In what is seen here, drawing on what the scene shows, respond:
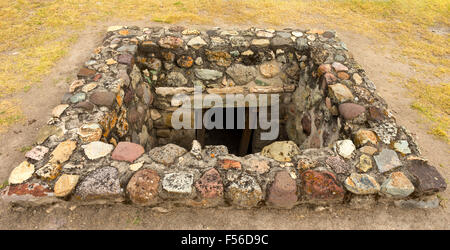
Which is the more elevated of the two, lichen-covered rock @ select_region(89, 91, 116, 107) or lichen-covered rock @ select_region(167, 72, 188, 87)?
lichen-covered rock @ select_region(89, 91, 116, 107)

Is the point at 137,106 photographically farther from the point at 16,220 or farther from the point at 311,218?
the point at 311,218

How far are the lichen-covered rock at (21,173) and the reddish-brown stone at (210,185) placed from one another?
65.6 inches

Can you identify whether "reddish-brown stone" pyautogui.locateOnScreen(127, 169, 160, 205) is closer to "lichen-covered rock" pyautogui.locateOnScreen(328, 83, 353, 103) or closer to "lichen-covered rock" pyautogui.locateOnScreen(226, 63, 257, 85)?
"lichen-covered rock" pyautogui.locateOnScreen(328, 83, 353, 103)

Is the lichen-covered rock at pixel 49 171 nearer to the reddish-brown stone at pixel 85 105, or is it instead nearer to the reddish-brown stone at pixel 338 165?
the reddish-brown stone at pixel 85 105

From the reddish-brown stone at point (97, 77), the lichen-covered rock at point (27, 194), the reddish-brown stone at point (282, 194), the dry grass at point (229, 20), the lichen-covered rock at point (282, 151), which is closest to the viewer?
the lichen-covered rock at point (27, 194)

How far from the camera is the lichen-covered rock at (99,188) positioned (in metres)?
2.45

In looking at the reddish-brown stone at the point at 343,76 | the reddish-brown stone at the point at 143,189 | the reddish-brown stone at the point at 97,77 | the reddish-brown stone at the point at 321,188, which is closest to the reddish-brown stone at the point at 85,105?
the reddish-brown stone at the point at 97,77

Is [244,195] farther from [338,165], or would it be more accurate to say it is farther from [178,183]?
[338,165]

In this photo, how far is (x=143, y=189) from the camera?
246 cm

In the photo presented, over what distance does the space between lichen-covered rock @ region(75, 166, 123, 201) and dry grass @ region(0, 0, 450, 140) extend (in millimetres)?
2847

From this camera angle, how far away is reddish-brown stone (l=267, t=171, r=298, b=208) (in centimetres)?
251

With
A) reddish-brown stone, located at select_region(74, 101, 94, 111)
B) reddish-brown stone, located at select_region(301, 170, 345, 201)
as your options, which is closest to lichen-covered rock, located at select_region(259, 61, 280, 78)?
reddish-brown stone, located at select_region(301, 170, 345, 201)
